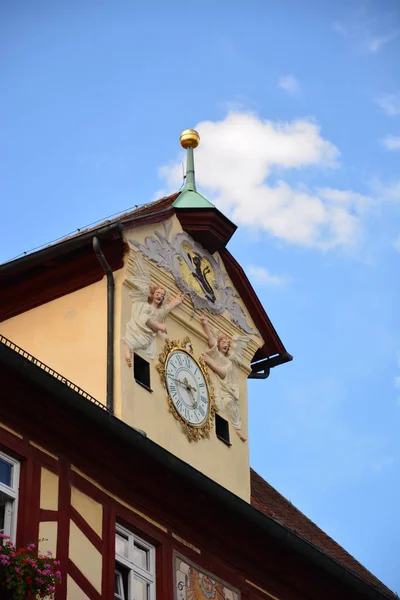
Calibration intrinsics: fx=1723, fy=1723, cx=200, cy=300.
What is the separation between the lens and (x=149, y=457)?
69.8 ft

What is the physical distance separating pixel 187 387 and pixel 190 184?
4.39 m

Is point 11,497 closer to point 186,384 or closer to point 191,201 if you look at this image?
point 186,384

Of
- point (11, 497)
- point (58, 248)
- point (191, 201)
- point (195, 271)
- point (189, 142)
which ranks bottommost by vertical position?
point (11, 497)

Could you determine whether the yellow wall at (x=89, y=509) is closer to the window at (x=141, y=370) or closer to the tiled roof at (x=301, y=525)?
the window at (x=141, y=370)

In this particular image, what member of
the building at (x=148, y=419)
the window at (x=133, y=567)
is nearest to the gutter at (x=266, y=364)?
the building at (x=148, y=419)

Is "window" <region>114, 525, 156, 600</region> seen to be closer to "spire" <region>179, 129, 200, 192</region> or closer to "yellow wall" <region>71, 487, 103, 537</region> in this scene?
"yellow wall" <region>71, 487, 103, 537</region>

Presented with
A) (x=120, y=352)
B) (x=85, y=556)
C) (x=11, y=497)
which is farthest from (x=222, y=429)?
(x=11, y=497)

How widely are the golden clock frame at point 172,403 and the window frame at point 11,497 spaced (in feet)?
18.0

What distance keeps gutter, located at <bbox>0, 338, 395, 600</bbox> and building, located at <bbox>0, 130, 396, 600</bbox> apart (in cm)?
2

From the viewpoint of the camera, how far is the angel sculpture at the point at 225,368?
2636cm

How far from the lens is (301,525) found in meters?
29.0

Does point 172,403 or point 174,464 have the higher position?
point 172,403

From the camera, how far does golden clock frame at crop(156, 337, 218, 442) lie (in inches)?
979

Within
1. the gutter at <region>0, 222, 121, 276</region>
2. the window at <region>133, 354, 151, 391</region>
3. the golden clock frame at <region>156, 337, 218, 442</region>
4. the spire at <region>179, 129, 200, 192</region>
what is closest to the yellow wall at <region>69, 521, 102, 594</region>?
the window at <region>133, 354, 151, 391</region>
